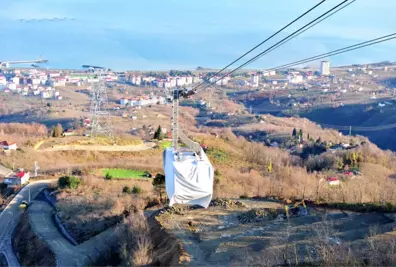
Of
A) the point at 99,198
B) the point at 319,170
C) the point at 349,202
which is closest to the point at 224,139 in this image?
the point at 319,170

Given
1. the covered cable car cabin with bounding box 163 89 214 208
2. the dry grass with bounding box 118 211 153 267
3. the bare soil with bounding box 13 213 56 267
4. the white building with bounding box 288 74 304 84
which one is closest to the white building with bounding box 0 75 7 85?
the white building with bounding box 288 74 304 84

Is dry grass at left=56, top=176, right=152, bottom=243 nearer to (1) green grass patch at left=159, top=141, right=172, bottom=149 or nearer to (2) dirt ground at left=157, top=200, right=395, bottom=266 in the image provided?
(2) dirt ground at left=157, top=200, right=395, bottom=266

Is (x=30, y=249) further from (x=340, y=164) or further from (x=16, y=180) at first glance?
(x=340, y=164)

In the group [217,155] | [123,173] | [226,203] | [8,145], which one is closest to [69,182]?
[123,173]

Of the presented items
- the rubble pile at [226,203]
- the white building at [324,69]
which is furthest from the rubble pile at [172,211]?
the white building at [324,69]

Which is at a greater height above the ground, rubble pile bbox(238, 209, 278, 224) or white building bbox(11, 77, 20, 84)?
white building bbox(11, 77, 20, 84)

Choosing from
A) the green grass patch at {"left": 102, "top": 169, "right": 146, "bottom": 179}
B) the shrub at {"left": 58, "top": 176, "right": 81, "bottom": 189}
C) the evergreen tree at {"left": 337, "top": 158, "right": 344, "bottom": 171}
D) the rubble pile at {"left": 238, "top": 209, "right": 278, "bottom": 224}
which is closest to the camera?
the rubble pile at {"left": 238, "top": 209, "right": 278, "bottom": 224}

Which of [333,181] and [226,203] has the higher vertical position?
[226,203]
